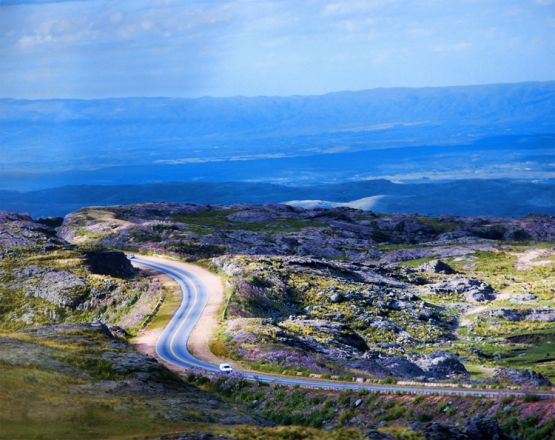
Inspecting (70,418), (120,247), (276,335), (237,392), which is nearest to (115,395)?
(70,418)

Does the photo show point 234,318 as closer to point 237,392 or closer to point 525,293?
point 237,392

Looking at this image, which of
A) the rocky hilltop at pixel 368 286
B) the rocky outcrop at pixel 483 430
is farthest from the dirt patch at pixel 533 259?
the rocky outcrop at pixel 483 430

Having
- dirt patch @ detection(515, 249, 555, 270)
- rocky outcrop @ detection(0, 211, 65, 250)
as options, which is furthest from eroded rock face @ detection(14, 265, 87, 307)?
dirt patch @ detection(515, 249, 555, 270)

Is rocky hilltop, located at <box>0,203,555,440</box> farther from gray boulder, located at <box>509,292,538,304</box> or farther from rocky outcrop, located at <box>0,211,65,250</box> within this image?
rocky outcrop, located at <box>0,211,65,250</box>

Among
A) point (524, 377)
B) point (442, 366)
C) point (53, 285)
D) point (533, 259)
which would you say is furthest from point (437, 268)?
point (524, 377)

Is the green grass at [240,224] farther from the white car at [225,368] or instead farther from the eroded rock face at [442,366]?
the white car at [225,368]

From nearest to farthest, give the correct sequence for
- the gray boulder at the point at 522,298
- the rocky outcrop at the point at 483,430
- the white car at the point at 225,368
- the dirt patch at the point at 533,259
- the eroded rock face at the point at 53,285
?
the rocky outcrop at the point at 483,430 < the white car at the point at 225,368 < the eroded rock face at the point at 53,285 < the gray boulder at the point at 522,298 < the dirt patch at the point at 533,259
